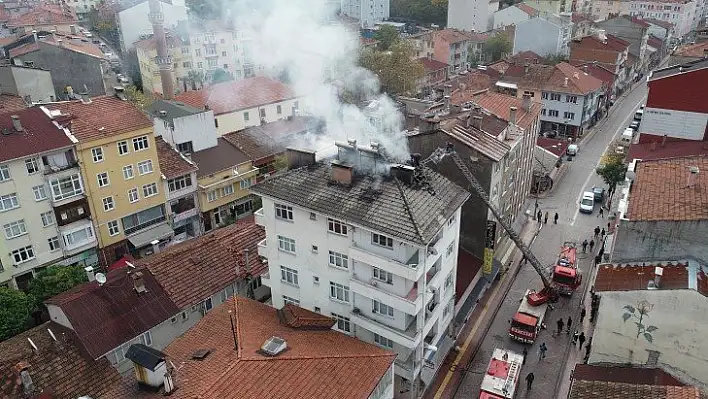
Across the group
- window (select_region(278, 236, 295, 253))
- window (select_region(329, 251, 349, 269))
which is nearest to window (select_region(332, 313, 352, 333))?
window (select_region(329, 251, 349, 269))

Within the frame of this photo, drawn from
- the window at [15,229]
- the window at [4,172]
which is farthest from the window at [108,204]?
the window at [4,172]

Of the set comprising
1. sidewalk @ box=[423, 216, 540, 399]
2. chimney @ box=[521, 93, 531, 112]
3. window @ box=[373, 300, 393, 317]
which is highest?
chimney @ box=[521, 93, 531, 112]

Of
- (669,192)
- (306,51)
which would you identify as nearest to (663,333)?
(669,192)

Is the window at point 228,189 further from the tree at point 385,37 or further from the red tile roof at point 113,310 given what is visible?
the tree at point 385,37

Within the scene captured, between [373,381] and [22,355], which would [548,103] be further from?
[22,355]

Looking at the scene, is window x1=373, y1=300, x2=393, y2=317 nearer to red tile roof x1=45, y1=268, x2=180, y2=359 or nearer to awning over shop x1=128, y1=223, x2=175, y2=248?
red tile roof x1=45, y1=268, x2=180, y2=359

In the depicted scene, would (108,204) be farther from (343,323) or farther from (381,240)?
(381,240)
